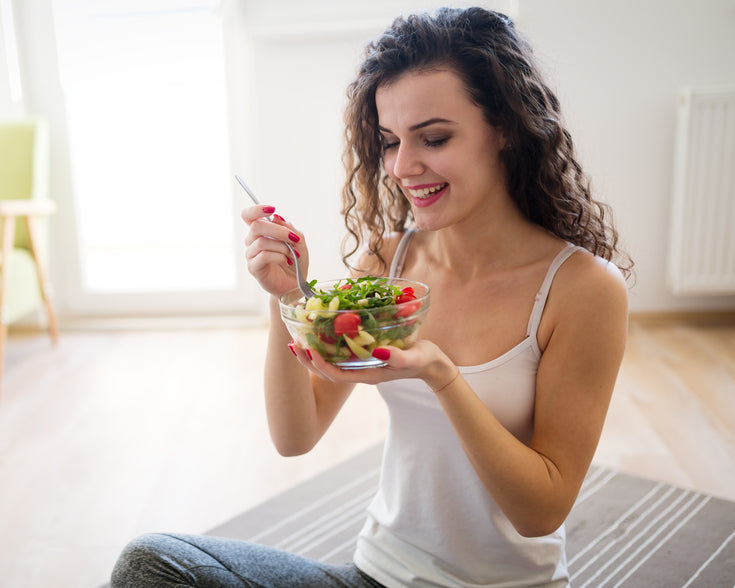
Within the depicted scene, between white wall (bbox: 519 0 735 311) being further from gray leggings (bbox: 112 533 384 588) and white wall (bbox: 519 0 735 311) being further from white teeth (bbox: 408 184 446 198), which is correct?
gray leggings (bbox: 112 533 384 588)

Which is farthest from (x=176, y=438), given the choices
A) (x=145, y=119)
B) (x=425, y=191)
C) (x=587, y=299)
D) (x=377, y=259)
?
(x=145, y=119)

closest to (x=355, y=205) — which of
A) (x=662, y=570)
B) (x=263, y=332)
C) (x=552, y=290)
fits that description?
(x=552, y=290)

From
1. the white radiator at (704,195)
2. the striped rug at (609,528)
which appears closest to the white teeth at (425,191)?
the striped rug at (609,528)

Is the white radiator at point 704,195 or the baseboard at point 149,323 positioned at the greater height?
the white radiator at point 704,195

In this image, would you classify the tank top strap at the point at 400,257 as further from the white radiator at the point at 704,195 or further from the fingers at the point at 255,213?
the white radiator at the point at 704,195

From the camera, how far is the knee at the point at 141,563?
2.99ft

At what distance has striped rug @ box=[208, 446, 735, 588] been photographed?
1.46 meters

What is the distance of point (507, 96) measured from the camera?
0.98 m

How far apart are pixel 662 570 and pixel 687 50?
7.58ft

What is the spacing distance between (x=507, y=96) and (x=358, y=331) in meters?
0.45

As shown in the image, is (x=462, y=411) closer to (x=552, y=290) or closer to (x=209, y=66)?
(x=552, y=290)

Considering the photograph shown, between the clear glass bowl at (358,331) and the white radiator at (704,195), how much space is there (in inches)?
99.7

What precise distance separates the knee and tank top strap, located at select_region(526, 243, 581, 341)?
592 mm

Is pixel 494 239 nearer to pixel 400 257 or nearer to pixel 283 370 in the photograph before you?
pixel 400 257
